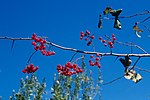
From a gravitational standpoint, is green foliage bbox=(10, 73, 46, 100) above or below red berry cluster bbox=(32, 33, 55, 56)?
above

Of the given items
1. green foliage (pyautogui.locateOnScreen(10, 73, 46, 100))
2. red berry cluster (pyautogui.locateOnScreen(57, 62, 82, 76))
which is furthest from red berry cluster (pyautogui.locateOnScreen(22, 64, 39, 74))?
green foliage (pyautogui.locateOnScreen(10, 73, 46, 100))

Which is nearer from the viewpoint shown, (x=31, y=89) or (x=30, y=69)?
(x=30, y=69)

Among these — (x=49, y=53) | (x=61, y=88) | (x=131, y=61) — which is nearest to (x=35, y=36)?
(x=49, y=53)

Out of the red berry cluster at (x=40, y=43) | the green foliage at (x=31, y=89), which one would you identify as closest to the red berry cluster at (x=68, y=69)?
the red berry cluster at (x=40, y=43)

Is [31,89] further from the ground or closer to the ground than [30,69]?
further from the ground

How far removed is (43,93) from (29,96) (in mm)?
1195

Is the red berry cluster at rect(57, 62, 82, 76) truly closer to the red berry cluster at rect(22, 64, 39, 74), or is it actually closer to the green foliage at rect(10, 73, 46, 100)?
the red berry cluster at rect(22, 64, 39, 74)

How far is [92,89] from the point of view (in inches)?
1181

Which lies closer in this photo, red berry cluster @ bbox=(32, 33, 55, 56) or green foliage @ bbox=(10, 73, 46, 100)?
red berry cluster @ bbox=(32, 33, 55, 56)

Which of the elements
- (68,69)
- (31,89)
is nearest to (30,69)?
(68,69)

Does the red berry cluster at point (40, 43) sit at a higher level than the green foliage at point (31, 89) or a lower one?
lower

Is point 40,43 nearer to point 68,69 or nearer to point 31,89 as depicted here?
point 68,69

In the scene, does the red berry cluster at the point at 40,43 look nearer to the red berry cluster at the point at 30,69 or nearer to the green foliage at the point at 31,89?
the red berry cluster at the point at 30,69

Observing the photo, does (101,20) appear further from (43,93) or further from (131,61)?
(43,93)
